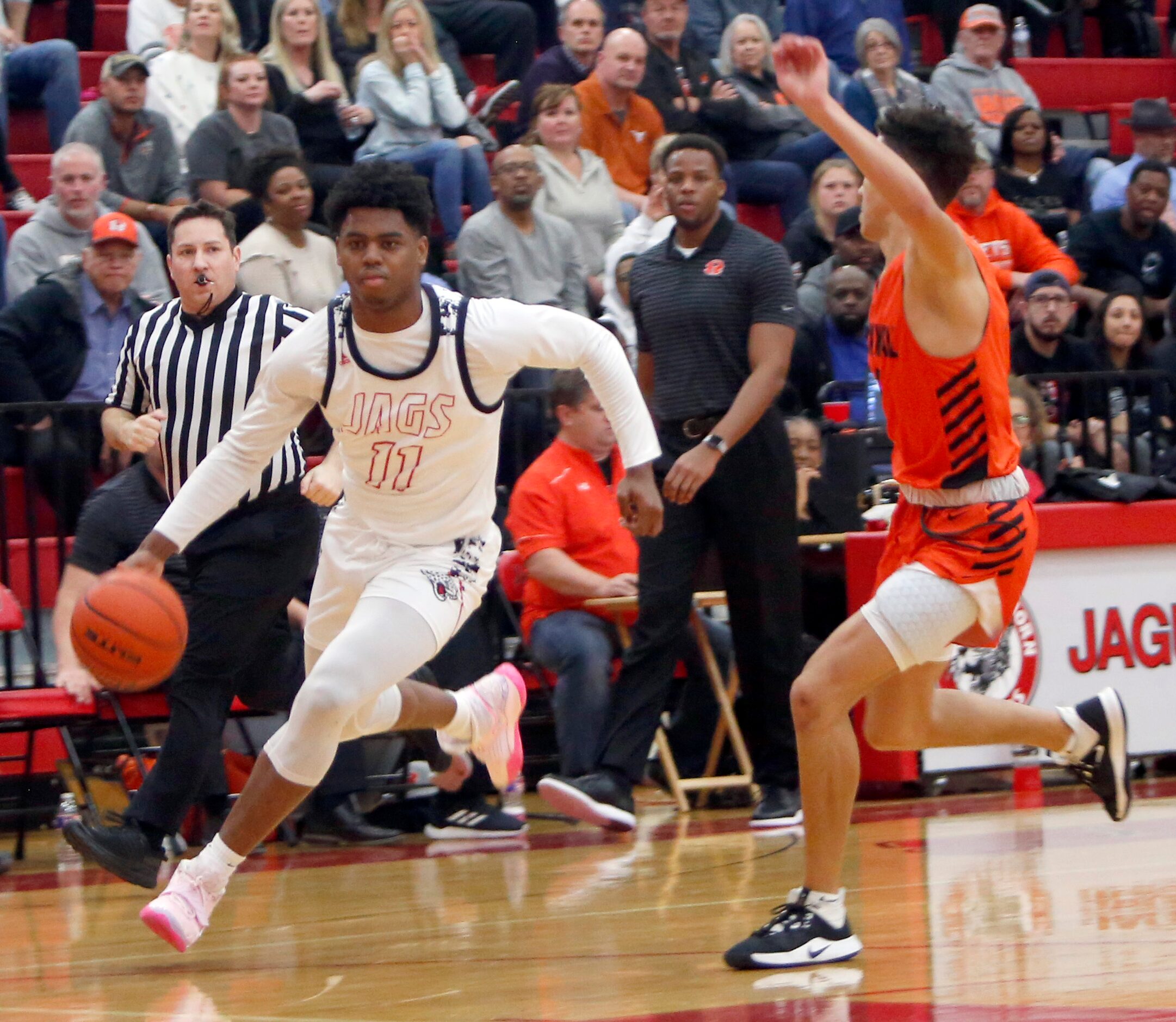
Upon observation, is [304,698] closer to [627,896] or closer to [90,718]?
[627,896]

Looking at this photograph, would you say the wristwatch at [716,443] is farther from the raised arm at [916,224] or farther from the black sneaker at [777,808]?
the raised arm at [916,224]

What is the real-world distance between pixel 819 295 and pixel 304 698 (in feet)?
19.2

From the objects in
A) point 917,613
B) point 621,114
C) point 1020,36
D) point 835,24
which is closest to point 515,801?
point 917,613

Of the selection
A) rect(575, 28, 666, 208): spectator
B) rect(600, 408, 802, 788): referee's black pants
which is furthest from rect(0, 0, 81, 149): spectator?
rect(600, 408, 802, 788): referee's black pants

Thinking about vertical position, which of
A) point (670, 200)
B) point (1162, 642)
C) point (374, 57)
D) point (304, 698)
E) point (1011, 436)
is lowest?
point (1162, 642)

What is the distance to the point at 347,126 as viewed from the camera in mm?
10859

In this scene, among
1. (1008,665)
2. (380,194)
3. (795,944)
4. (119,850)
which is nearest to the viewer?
(795,944)

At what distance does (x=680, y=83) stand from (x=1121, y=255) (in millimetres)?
3007

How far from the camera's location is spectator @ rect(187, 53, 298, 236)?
10.1 meters

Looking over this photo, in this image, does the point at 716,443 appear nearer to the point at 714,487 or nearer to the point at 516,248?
the point at 714,487

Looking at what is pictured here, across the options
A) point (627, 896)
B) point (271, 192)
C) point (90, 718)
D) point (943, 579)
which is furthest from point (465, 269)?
point (943, 579)

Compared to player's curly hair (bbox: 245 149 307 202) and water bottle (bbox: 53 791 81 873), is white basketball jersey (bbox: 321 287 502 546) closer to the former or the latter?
water bottle (bbox: 53 791 81 873)

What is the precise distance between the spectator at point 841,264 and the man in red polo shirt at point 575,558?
2013 mm

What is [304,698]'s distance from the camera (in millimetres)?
4871
